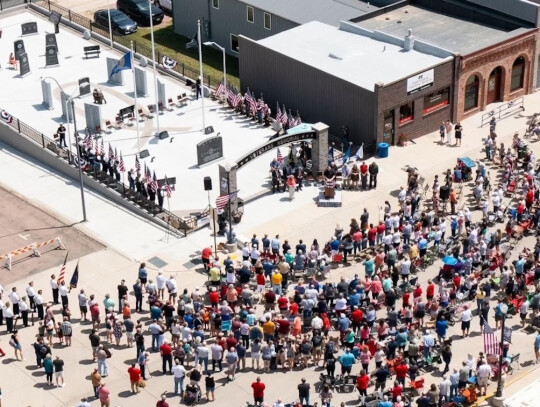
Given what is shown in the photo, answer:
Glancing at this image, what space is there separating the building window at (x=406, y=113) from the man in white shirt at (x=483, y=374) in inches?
867

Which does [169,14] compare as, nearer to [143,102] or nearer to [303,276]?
[143,102]

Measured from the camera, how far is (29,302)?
49188mm

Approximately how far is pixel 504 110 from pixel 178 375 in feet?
101

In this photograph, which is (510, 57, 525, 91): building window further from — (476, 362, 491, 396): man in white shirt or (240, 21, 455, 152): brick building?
(476, 362, 491, 396): man in white shirt

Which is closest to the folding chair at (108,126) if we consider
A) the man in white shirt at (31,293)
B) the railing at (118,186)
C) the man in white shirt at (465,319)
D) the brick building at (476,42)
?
the railing at (118,186)

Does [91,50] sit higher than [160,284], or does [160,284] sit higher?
[91,50]

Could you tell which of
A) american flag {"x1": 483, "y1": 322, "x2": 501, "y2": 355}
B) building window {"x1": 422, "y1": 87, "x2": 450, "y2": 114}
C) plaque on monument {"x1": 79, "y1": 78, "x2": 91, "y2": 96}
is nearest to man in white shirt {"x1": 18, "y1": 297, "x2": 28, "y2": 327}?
american flag {"x1": 483, "y1": 322, "x2": 501, "y2": 355}

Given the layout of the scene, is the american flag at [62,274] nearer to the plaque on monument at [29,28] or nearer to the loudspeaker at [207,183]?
the loudspeaker at [207,183]

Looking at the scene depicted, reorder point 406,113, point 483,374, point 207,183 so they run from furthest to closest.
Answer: point 406,113 < point 207,183 < point 483,374

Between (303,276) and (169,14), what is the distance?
121ft

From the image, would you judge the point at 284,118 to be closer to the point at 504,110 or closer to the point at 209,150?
the point at 209,150

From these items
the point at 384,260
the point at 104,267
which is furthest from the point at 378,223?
the point at 104,267

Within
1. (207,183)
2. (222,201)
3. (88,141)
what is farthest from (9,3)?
(222,201)

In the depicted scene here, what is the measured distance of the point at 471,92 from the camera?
6519cm
